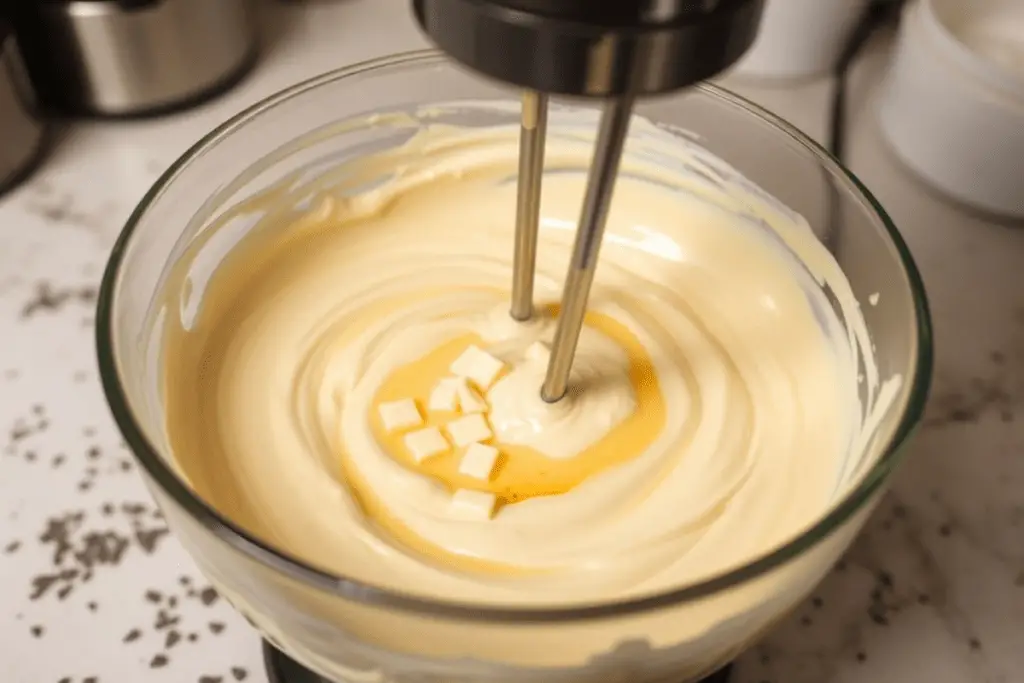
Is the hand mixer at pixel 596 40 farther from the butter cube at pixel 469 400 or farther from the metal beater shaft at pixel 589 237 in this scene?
the butter cube at pixel 469 400

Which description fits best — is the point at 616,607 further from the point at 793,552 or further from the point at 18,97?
the point at 18,97

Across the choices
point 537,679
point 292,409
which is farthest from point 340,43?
point 537,679

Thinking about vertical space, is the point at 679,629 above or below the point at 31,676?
above

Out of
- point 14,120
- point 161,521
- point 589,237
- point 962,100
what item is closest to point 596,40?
point 589,237

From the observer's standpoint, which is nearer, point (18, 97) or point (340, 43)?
point (18, 97)

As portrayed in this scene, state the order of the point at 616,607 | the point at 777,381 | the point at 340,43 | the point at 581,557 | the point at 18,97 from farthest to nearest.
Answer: the point at 340,43, the point at 18,97, the point at 777,381, the point at 581,557, the point at 616,607

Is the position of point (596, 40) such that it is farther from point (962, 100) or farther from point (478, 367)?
point (962, 100)
